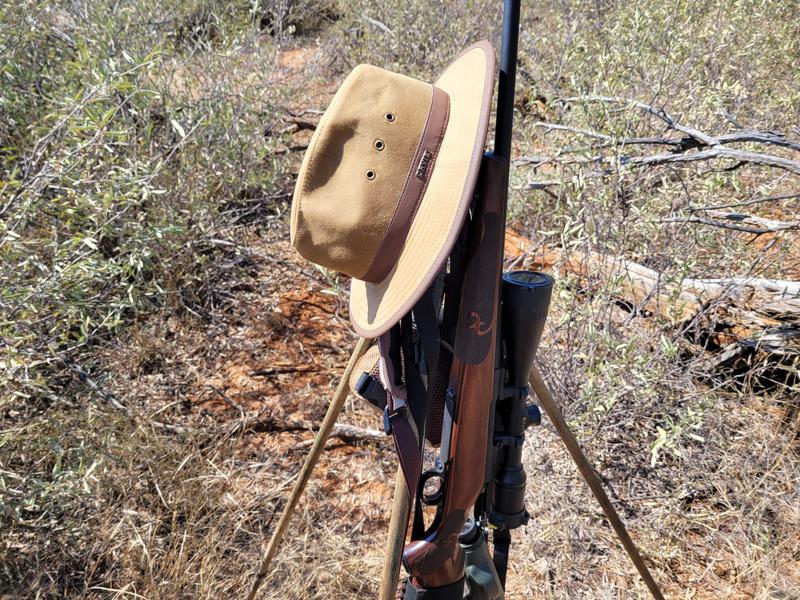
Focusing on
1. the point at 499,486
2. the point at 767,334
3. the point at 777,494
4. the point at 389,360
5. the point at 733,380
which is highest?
the point at 389,360

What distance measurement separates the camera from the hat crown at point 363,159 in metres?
0.90

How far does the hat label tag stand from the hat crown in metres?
0.01

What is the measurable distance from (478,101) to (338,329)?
2.36m

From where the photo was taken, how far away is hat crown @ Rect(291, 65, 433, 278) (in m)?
0.90

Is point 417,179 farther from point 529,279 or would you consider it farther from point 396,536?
point 396,536

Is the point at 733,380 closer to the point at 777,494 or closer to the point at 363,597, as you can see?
the point at 777,494

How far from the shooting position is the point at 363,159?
905mm

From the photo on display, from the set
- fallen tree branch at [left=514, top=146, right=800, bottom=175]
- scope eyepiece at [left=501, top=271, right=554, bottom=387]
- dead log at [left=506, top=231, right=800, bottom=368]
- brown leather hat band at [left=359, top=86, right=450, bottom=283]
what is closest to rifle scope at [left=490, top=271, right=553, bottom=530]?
scope eyepiece at [left=501, top=271, right=554, bottom=387]

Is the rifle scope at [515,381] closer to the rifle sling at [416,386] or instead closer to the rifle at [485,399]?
the rifle at [485,399]

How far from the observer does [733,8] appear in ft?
10.6

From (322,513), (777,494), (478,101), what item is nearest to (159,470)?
(322,513)

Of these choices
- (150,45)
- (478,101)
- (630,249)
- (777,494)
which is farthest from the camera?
(150,45)

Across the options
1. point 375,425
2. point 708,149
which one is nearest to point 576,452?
point 375,425

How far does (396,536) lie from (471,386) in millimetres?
321
